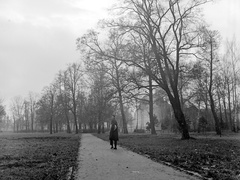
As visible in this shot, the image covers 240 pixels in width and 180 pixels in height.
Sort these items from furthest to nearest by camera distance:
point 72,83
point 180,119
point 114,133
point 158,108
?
point 158,108
point 72,83
point 180,119
point 114,133

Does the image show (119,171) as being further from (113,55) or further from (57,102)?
(57,102)

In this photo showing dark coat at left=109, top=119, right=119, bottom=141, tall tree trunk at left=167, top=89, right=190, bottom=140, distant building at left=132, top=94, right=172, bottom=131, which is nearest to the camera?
dark coat at left=109, top=119, right=119, bottom=141

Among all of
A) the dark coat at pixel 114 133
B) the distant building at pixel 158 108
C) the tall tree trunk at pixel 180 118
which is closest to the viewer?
the dark coat at pixel 114 133

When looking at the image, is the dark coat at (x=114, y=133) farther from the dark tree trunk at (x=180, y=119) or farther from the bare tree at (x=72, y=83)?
the bare tree at (x=72, y=83)

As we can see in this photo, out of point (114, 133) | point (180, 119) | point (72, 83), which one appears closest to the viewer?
point (114, 133)

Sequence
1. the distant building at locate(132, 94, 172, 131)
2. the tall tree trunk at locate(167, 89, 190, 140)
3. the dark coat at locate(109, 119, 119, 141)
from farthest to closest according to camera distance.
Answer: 1. the distant building at locate(132, 94, 172, 131)
2. the tall tree trunk at locate(167, 89, 190, 140)
3. the dark coat at locate(109, 119, 119, 141)

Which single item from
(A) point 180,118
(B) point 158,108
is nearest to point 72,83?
(A) point 180,118

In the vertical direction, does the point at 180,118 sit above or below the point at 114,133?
above

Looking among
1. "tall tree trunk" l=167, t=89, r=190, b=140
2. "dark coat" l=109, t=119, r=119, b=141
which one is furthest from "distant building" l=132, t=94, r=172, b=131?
"dark coat" l=109, t=119, r=119, b=141

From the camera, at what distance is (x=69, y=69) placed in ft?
169

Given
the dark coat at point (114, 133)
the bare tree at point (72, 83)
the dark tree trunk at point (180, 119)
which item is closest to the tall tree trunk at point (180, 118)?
the dark tree trunk at point (180, 119)

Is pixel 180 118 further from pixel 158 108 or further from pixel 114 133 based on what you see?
pixel 158 108

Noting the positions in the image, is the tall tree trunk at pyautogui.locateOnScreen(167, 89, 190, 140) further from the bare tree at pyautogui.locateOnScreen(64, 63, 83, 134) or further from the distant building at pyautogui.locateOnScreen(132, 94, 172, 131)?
the bare tree at pyautogui.locateOnScreen(64, 63, 83, 134)

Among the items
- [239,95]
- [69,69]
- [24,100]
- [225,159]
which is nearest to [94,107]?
[69,69]
